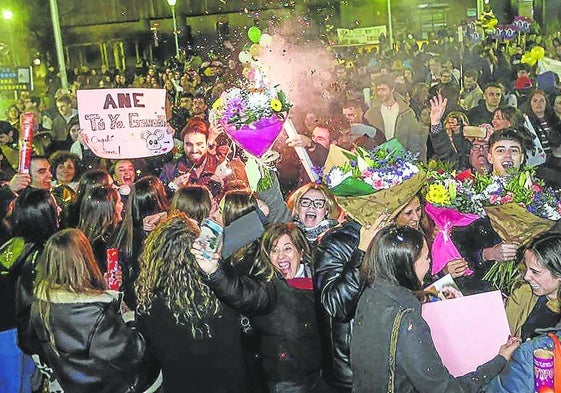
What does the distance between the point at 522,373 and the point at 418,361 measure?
0.47 meters

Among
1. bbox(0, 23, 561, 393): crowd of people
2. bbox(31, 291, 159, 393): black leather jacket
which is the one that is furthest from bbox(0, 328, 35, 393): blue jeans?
bbox(31, 291, 159, 393): black leather jacket

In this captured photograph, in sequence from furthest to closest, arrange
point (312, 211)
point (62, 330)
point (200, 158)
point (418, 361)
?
point (200, 158) < point (312, 211) < point (62, 330) < point (418, 361)

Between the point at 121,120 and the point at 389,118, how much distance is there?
3.23m

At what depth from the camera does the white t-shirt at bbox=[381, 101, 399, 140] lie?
760 cm

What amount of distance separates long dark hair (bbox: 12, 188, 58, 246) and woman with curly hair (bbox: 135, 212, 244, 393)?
1.05 metres

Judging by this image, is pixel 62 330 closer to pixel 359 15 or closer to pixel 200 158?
pixel 200 158

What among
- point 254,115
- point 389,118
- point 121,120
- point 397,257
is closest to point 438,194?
point 397,257

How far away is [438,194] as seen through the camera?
160 inches

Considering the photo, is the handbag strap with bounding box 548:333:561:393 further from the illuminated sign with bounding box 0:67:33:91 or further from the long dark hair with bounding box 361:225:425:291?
the illuminated sign with bounding box 0:67:33:91

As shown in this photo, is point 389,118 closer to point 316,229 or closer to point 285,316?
point 316,229

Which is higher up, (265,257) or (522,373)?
(265,257)

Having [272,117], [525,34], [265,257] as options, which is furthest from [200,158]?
[525,34]

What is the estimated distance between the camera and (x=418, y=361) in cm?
266

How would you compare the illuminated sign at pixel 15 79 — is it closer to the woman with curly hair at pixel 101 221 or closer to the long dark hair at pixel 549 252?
the woman with curly hair at pixel 101 221
